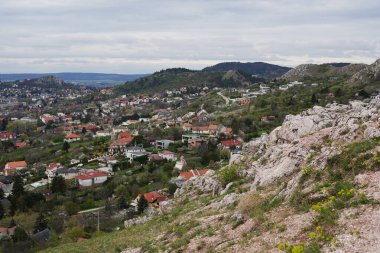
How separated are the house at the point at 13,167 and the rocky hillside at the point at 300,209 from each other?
189ft

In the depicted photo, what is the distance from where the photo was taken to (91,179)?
59.7 m

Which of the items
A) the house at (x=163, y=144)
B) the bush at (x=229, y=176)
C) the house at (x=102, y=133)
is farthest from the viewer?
the house at (x=102, y=133)

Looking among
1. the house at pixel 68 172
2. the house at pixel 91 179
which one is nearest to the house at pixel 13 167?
the house at pixel 68 172

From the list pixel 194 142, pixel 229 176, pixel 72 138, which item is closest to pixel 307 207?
pixel 229 176

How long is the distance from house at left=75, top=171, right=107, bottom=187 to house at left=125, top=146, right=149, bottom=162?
8121mm

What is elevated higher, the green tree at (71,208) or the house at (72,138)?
the house at (72,138)

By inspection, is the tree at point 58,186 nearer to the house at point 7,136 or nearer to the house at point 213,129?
the house at point 213,129

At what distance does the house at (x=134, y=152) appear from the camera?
68.8 metres

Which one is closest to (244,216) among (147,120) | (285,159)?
(285,159)

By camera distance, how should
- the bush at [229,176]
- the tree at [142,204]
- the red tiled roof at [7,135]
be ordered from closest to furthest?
the bush at [229,176], the tree at [142,204], the red tiled roof at [7,135]

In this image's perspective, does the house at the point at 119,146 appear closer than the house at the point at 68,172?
No

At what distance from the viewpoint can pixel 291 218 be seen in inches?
476

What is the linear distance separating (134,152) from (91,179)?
11961 millimetres

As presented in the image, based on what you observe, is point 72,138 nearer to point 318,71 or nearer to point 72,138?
point 72,138
